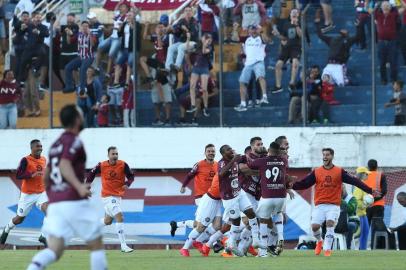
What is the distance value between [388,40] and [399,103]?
1.45 metres

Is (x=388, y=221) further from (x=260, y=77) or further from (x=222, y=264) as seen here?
(x=222, y=264)

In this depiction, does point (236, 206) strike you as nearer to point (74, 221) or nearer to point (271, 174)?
point (271, 174)

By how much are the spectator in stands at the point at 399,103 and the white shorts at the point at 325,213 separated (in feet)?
23.2

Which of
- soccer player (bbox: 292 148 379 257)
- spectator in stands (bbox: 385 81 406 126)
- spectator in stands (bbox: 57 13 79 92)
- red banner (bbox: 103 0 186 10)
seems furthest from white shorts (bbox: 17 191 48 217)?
spectator in stands (bbox: 385 81 406 126)

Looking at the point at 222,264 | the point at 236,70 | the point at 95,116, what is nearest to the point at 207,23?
the point at 236,70

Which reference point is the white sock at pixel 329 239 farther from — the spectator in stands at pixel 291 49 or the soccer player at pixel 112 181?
the spectator in stands at pixel 291 49

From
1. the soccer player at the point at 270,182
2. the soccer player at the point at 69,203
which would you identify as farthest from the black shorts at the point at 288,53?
the soccer player at the point at 69,203

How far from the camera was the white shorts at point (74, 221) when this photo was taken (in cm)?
1490

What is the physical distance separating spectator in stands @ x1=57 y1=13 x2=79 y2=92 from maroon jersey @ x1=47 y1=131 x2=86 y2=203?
59.1 ft

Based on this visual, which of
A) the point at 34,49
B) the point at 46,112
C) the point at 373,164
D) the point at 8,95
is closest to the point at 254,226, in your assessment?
the point at 373,164

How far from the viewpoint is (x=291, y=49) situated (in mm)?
32094

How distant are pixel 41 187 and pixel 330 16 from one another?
27.2 feet

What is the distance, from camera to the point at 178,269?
20.2 m

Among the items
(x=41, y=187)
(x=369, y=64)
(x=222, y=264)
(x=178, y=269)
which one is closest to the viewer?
(x=178, y=269)
